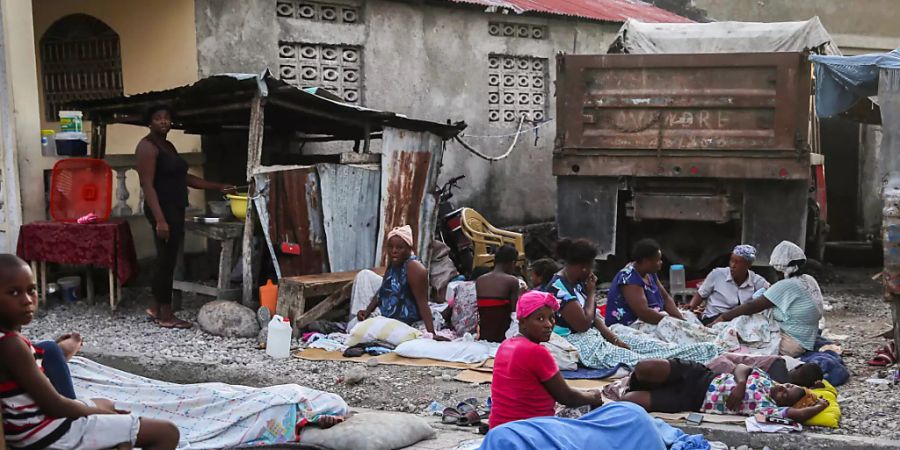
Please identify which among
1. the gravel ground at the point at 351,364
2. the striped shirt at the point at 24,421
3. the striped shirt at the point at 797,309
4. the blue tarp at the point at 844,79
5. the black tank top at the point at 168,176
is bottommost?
the gravel ground at the point at 351,364

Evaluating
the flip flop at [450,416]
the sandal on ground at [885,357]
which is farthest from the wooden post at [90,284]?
the sandal on ground at [885,357]

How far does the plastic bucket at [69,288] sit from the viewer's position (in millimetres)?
8891

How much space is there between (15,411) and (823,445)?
365cm

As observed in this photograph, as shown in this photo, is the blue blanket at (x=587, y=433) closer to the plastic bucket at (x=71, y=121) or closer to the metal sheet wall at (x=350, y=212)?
the metal sheet wall at (x=350, y=212)

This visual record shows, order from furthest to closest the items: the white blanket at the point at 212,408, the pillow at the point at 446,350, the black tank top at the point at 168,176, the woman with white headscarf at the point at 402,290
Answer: the black tank top at the point at 168,176, the woman with white headscarf at the point at 402,290, the pillow at the point at 446,350, the white blanket at the point at 212,408

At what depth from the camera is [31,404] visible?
3.54m

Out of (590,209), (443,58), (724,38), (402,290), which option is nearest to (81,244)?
(402,290)

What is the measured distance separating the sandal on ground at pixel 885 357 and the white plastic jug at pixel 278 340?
4026mm

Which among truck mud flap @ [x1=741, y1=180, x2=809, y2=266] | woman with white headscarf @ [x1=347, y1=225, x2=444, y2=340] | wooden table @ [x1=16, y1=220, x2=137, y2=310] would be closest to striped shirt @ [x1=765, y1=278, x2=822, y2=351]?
woman with white headscarf @ [x1=347, y1=225, x2=444, y2=340]

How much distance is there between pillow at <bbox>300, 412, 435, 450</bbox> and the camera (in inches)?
190

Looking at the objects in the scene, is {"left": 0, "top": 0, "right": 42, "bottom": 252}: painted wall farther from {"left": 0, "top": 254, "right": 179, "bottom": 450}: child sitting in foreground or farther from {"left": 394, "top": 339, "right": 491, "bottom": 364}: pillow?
{"left": 0, "top": 254, "right": 179, "bottom": 450}: child sitting in foreground

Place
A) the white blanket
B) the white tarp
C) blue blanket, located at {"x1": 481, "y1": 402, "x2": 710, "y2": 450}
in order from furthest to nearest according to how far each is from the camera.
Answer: the white tarp
the white blanket
blue blanket, located at {"x1": 481, "y1": 402, "x2": 710, "y2": 450}

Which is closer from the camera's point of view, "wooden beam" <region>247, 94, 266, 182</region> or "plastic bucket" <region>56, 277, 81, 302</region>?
"wooden beam" <region>247, 94, 266, 182</region>

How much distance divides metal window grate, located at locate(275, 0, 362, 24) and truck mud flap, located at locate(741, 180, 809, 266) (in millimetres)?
4866
